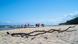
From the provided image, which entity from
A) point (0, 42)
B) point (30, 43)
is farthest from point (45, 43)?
point (0, 42)

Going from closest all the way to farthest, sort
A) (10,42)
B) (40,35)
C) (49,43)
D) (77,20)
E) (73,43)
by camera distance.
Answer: (73,43), (49,43), (10,42), (40,35), (77,20)

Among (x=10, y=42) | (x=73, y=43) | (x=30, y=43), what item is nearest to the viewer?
(x=73, y=43)

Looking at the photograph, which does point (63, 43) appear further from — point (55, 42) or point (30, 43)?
point (30, 43)

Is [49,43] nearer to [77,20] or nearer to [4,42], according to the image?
[4,42]

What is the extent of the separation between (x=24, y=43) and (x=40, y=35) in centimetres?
136

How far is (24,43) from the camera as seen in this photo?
600 centimetres

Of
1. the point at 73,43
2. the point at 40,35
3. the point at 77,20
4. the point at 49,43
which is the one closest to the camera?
the point at 73,43

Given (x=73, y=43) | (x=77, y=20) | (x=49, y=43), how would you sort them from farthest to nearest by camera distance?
(x=77, y=20), (x=49, y=43), (x=73, y=43)

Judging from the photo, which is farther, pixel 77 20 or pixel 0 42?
pixel 77 20

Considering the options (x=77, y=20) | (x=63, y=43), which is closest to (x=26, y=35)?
(x=63, y=43)

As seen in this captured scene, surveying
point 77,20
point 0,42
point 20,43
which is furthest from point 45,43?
point 77,20

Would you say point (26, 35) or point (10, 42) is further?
point (26, 35)

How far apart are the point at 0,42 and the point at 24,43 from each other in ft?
4.46

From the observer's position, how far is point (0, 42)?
650cm
